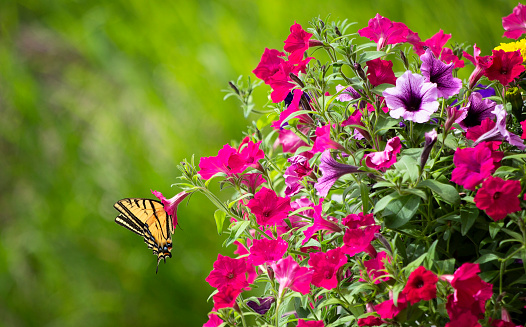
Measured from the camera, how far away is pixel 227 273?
671 mm

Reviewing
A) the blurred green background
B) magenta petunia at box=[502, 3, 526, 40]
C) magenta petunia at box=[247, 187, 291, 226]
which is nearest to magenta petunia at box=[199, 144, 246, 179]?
magenta petunia at box=[247, 187, 291, 226]

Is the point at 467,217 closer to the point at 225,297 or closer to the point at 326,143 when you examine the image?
the point at 326,143

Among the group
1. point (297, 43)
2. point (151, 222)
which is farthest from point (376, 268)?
point (151, 222)

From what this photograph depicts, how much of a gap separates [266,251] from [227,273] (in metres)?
0.06

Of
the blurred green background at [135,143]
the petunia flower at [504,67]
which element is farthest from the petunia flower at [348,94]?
the blurred green background at [135,143]

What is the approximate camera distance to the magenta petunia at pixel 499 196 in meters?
0.54

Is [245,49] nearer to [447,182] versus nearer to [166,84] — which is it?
[166,84]

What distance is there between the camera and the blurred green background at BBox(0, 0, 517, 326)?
1.79m

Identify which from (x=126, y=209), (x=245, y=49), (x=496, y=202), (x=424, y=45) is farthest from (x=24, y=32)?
(x=496, y=202)

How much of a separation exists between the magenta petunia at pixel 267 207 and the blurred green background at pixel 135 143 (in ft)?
3.68

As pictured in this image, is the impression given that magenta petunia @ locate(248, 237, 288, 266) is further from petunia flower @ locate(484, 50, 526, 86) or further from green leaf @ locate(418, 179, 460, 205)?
petunia flower @ locate(484, 50, 526, 86)

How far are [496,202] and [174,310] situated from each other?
139 centimetres

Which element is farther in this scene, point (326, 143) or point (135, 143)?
point (135, 143)

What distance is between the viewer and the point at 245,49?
1.96m
